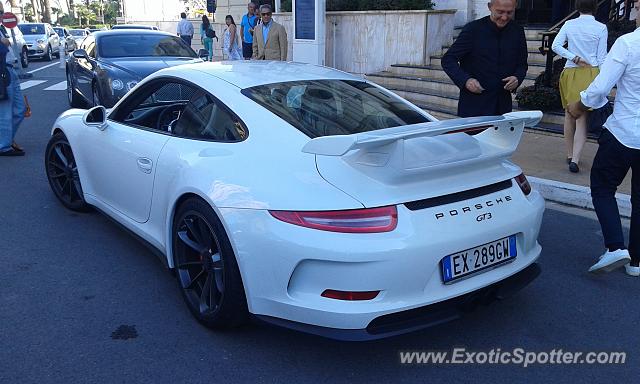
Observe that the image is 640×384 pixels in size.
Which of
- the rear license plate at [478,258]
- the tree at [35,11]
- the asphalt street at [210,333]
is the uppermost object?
the tree at [35,11]

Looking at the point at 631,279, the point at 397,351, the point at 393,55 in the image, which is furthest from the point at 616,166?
the point at 393,55

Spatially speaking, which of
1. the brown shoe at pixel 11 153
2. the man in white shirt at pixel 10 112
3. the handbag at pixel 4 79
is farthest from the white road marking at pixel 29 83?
the handbag at pixel 4 79

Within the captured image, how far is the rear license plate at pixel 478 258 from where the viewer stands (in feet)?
Result: 9.29

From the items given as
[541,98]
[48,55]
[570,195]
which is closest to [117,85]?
[541,98]

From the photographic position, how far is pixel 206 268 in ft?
10.7

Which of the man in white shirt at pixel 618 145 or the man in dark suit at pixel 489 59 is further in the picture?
the man in dark suit at pixel 489 59

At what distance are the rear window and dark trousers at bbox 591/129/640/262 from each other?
126 cm

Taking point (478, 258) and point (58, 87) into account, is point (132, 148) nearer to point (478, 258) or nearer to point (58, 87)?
point (478, 258)

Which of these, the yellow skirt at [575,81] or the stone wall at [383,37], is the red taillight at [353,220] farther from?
the stone wall at [383,37]

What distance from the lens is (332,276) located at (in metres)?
2.70

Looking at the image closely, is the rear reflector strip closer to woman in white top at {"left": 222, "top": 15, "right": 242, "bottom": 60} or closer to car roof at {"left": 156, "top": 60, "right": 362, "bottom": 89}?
car roof at {"left": 156, "top": 60, "right": 362, "bottom": 89}

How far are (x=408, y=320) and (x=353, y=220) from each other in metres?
0.55

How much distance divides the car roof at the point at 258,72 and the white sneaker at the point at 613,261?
6.84ft

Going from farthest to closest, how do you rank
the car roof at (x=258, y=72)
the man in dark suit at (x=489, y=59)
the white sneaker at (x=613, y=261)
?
the man in dark suit at (x=489, y=59), the white sneaker at (x=613, y=261), the car roof at (x=258, y=72)
